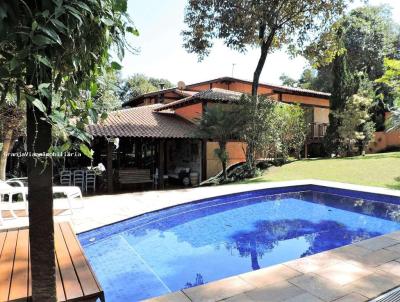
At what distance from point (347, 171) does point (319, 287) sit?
14.2 m

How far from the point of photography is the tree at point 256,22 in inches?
691

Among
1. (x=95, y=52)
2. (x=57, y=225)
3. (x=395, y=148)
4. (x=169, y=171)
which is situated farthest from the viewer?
(x=395, y=148)

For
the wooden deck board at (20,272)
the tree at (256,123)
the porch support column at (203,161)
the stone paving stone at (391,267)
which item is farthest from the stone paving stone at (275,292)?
the porch support column at (203,161)

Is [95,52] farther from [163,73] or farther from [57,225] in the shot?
[163,73]

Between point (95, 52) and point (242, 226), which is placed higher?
point (95, 52)

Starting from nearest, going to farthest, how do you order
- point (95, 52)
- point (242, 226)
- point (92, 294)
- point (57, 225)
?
point (95, 52) < point (92, 294) < point (57, 225) < point (242, 226)

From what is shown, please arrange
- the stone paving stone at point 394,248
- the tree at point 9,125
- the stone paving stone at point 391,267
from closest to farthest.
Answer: the stone paving stone at point 391,267 < the stone paving stone at point 394,248 < the tree at point 9,125

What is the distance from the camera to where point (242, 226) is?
961 cm

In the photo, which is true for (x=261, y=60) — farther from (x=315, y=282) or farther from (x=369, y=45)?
(x=369, y=45)

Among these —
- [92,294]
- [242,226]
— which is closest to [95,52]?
[92,294]

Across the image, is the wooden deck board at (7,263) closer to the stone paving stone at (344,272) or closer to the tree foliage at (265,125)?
the stone paving stone at (344,272)

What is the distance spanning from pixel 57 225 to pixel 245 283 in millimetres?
3714

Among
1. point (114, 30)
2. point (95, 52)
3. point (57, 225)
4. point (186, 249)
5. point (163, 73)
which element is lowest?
point (186, 249)

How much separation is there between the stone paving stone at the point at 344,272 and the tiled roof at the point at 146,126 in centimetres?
1164
